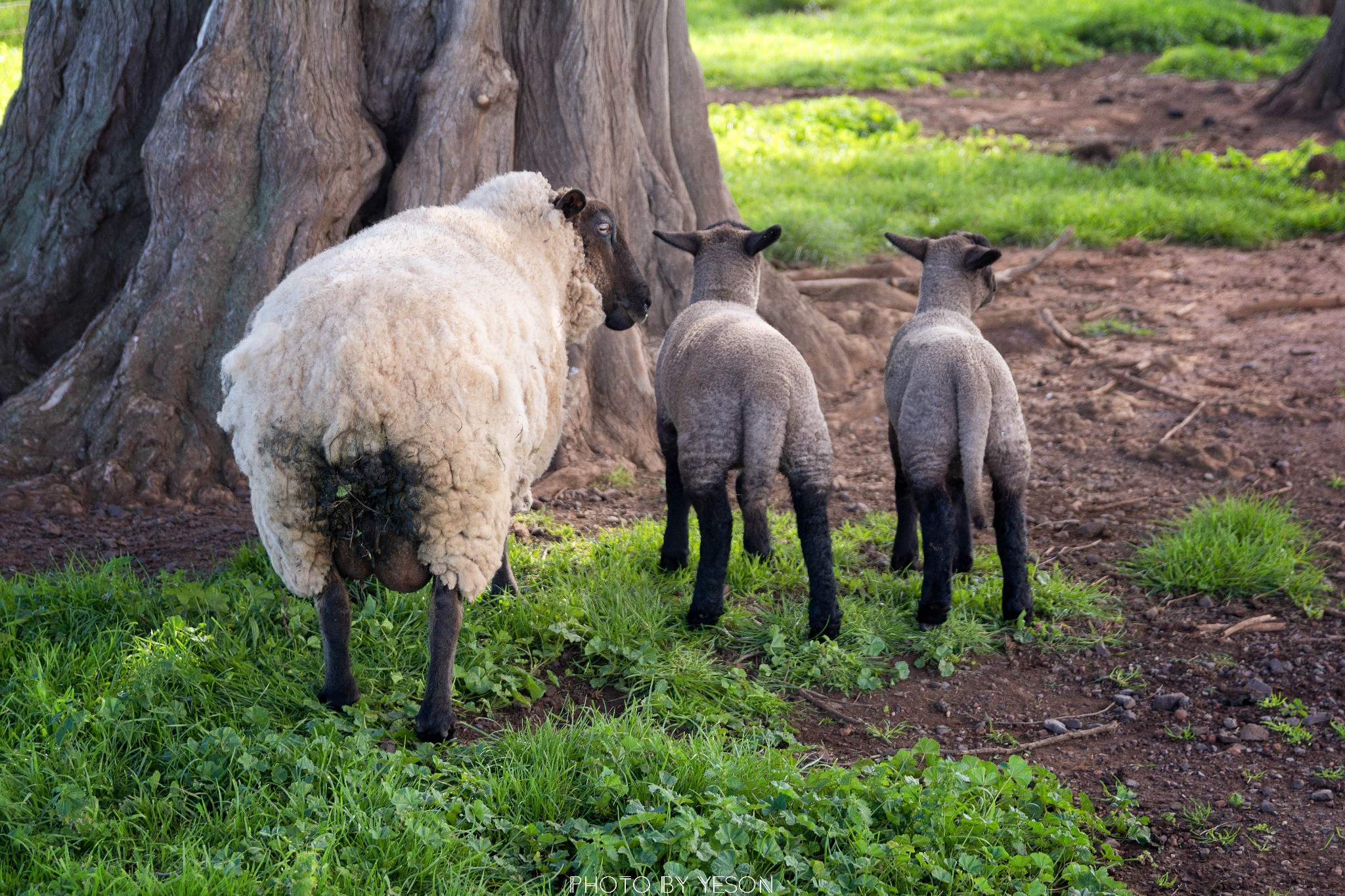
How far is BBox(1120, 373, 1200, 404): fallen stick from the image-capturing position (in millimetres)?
6722

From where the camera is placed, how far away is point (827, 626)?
430cm

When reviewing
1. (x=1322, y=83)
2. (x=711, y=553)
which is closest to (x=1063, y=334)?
(x=711, y=553)

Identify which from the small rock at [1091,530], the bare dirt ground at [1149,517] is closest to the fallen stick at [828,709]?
the bare dirt ground at [1149,517]

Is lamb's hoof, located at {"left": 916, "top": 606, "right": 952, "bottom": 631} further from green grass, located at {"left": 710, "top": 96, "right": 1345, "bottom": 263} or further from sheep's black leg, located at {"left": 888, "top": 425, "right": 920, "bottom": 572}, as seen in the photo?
green grass, located at {"left": 710, "top": 96, "right": 1345, "bottom": 263}

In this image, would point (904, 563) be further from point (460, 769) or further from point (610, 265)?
point (460, 769)

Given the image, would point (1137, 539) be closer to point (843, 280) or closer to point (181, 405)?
point (843, 280)

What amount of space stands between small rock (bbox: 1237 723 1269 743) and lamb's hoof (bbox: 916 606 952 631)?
3.72 ft

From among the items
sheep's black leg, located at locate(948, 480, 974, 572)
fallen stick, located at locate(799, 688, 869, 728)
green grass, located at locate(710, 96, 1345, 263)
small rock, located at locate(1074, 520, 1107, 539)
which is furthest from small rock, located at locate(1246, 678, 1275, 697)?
green grass, located at locate(710, 96, 1345, 263)

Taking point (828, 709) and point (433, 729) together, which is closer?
point (433, 729)

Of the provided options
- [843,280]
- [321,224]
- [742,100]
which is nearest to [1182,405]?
[843,280]

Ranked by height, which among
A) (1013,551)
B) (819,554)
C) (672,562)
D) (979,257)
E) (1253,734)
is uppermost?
(979,257)

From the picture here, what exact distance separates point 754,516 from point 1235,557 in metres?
2.30

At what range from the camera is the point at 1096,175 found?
1076 centimetres

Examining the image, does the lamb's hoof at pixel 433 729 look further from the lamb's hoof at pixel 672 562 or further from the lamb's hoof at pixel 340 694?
the lamb's hoof at pixel 672 562
